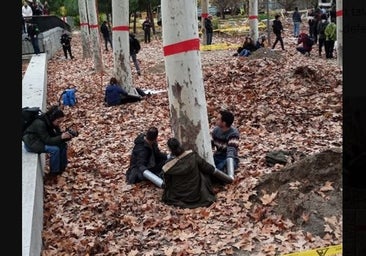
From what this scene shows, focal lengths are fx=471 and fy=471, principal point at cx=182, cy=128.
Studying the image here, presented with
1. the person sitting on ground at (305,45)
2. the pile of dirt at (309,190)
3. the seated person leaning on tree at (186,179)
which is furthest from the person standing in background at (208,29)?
the pile of dirt at (309,190)

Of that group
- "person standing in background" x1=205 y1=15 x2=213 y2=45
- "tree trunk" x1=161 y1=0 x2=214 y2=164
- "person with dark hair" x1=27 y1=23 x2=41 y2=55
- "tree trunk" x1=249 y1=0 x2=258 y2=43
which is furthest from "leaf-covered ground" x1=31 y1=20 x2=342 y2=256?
"person standing in background" x1=205 y1=15 x2=213 y2=45

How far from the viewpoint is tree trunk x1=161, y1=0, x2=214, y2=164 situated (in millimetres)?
6199

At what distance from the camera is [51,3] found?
4288cm

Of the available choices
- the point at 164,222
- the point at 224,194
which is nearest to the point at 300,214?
the point at 224,194

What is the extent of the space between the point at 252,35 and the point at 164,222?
1488 cm

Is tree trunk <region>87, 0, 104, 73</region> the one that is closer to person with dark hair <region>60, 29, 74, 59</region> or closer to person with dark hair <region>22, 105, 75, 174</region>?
person with dark hair <region>60, 29, 74, 59</region>

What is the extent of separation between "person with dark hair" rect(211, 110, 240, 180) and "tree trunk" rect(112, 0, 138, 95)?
594cm

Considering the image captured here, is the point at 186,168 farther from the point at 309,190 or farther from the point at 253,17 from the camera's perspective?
the point at 253,17

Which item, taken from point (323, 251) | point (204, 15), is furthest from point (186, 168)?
point (204, 15)

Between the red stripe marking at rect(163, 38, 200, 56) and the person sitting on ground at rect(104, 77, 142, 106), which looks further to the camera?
the person sitting on ground at rect(104, 77, 142, 106)

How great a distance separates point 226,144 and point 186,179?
4.37 ft

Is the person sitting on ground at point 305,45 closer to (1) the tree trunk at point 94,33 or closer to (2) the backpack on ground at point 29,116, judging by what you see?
(1) the tree trunk at point 94,33

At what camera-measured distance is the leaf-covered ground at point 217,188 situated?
5.49 m

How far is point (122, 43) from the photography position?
12906mm
